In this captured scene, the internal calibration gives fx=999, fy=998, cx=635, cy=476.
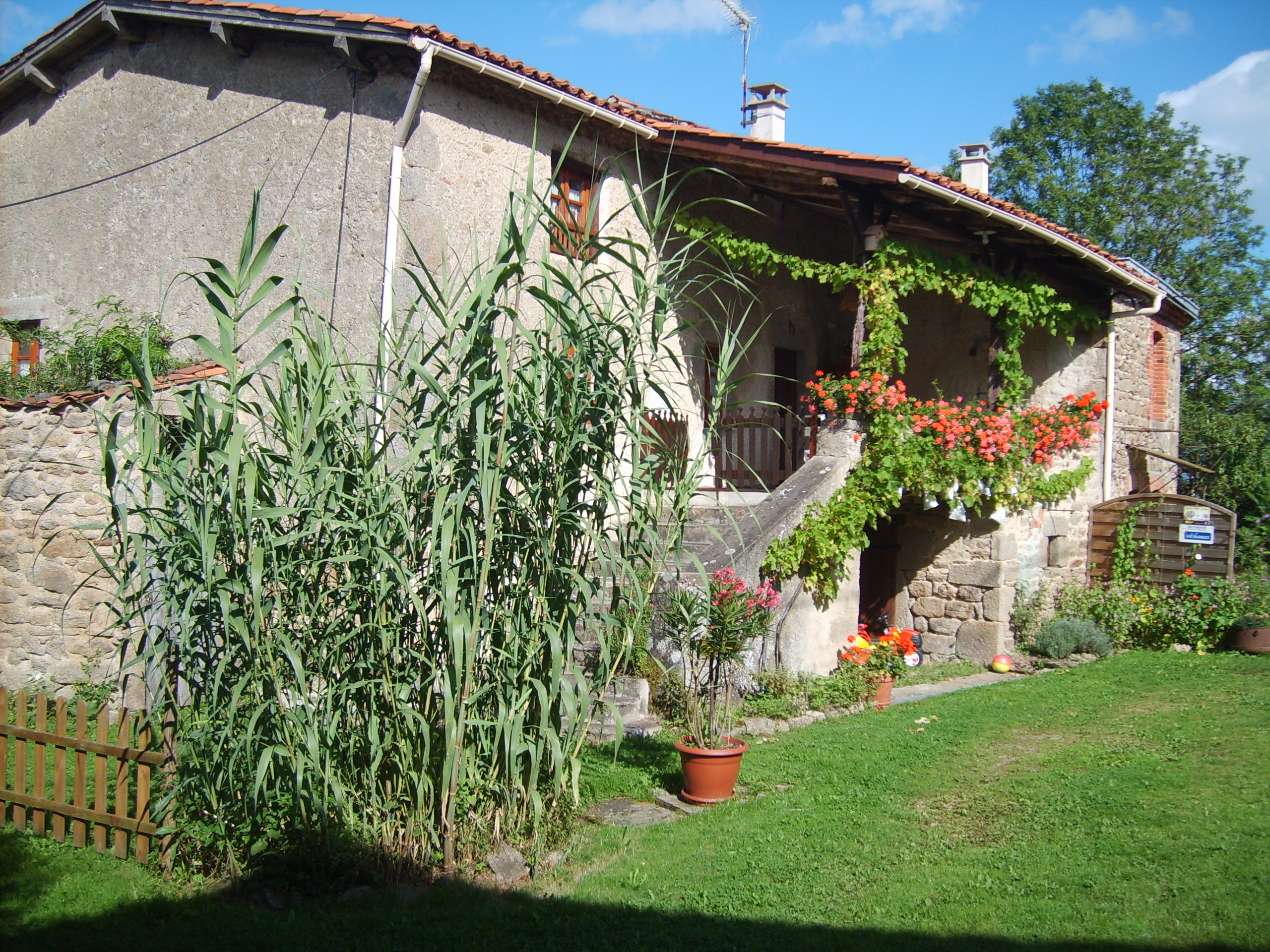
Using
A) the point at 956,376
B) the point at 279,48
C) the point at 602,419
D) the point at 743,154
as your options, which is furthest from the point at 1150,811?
the point at 279,48

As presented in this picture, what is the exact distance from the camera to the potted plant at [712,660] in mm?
5316

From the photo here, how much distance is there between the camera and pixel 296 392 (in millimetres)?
4117

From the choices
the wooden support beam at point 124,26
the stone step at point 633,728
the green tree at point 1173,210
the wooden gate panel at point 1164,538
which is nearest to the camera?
the stone step at point 633,728

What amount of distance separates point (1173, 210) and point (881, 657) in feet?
67.8

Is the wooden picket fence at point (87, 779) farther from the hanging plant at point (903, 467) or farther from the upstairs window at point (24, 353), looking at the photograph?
the upstairs window at point (24, 353)

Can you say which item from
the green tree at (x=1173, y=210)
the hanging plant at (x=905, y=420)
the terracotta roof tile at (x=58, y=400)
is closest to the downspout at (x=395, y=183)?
the terracotta roof tile at (x=58, y=400)

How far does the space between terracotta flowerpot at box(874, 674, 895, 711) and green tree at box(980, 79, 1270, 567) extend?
1552 cm

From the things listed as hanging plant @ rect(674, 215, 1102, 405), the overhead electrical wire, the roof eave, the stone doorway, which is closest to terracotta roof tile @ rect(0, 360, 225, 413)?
the overhead electrical wire

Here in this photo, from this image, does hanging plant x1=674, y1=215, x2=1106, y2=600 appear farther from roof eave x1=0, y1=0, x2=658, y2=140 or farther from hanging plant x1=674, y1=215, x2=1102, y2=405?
roof eave x1=0, y1=0, x2=658, y2=140

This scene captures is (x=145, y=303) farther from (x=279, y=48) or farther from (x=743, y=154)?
(x=743, y=154)

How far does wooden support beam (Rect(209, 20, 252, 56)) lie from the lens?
8.56 metres

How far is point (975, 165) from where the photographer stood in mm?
12344

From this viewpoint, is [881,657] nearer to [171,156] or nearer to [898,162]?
[898,162]

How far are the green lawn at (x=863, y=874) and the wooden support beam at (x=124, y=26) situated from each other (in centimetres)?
776
